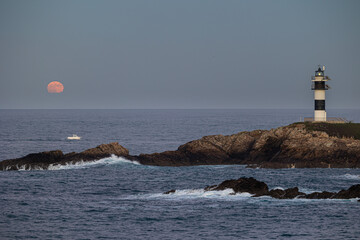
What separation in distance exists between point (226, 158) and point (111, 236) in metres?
32.9

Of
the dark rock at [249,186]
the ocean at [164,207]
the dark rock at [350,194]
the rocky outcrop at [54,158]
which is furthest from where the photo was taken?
the rocky outcrop at [54,158]

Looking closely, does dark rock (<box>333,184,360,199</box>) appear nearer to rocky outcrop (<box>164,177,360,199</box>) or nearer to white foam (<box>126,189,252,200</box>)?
rocky outcrop (<box>164,177,360,199</box>)

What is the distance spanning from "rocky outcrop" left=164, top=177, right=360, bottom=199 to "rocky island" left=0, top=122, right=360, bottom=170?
1594cm

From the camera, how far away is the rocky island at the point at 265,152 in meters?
63.6

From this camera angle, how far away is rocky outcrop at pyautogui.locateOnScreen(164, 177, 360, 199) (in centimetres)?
4550

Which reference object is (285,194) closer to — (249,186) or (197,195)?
(249,186)

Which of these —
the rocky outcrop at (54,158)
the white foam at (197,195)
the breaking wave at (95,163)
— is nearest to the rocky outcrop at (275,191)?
the white foam at (197,195)

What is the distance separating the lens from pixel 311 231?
123ft

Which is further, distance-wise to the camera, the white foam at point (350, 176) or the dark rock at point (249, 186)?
the white foam at point (350, 176)

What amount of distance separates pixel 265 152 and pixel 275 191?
1991 centimetres

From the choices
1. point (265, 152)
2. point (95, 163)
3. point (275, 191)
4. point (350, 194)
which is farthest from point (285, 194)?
point (95, 163)

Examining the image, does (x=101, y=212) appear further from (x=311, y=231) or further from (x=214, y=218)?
(x=311, y=231)

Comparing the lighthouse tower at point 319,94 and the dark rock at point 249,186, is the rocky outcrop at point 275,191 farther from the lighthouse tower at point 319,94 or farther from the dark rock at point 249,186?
the lighthouse tower at point 319,94

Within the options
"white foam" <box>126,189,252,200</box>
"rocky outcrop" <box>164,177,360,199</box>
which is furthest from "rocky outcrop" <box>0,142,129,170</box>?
"rocky outcrop" <box>164,177,360,199</box>
